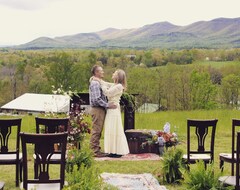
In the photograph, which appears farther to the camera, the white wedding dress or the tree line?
the tree line

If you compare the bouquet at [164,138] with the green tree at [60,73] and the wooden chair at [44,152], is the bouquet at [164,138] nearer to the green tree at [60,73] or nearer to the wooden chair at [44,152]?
the wooden chair at [44,152]

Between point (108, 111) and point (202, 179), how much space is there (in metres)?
4.11

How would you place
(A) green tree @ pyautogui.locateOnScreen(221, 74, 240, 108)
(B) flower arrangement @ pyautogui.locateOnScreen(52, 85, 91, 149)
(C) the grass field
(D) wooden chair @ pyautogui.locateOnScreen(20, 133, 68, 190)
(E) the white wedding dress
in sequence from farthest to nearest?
(A) green tree @ pyautogui.locateOnScreen(221, 74, 240, 108) < (E) the white wedding dress < (B) flower arrangement @ pyautogui.locateOnScreen(52, 85, 91, 149) < (C) the grass field < (D) wooden chair @ pyautogui.locateOnScreen(20, 133, 68, 190)

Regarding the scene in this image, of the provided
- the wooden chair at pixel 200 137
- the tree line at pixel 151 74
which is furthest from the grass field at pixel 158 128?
the tree line at pixel 151 74

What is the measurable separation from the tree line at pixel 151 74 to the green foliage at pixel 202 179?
87.1 ft

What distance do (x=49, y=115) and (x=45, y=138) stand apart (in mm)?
4171

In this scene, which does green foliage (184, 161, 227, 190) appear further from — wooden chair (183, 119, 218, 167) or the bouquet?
the bouquet

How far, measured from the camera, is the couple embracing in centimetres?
890

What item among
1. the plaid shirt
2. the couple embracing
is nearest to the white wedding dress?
the couple embracing

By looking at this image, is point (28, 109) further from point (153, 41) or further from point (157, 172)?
point (153, 41)

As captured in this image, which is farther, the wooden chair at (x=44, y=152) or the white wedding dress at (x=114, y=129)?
the white wedding dress at (x=114, y=129)

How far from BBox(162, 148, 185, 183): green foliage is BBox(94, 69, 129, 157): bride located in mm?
2151

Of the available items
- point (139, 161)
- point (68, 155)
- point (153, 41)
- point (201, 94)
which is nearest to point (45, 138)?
point (68, 155)

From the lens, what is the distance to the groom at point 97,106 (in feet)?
29.2
